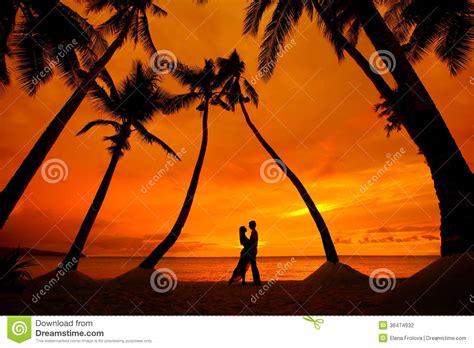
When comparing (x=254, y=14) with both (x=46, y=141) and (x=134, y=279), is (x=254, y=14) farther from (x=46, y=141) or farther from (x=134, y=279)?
(x=134, y=279)

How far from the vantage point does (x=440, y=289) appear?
6051mm

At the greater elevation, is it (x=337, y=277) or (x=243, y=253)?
(x=337, y=277)

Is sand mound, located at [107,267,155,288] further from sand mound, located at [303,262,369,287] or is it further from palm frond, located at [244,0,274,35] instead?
palm frond, located at [244,0,274,35]

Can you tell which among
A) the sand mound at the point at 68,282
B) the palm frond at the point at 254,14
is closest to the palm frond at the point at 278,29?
the palm frond at the point at 254,14

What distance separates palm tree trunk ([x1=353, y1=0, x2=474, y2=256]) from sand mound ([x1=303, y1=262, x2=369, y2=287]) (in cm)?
→ 490

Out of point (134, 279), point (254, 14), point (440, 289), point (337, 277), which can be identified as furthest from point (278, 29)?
point (134, 279)

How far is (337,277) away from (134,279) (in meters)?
6.32

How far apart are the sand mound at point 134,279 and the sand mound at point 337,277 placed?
512 centimetres

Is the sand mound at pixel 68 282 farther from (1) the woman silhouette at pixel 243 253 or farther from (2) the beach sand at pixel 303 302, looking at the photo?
(1) the woman silhouette at pixel 243 253

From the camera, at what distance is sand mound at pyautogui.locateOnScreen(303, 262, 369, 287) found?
A: 1145 centimetres

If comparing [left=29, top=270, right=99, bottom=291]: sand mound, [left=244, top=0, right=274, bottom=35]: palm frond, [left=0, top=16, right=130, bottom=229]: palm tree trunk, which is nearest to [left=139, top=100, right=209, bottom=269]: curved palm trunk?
[left=29, top=270, right=99, bottom=291]: sand mound

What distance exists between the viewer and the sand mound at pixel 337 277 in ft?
37.6
